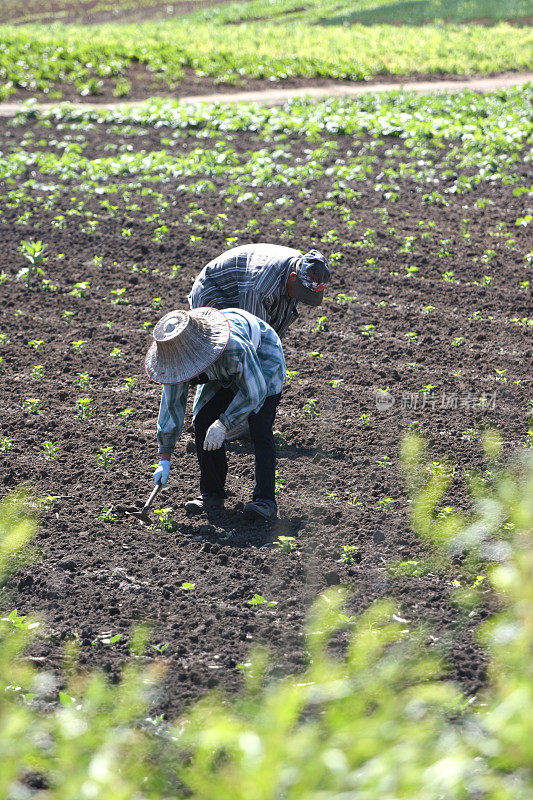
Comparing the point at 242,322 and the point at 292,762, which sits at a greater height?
the point at 292,762

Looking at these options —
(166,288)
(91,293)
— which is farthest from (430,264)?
(91,293)

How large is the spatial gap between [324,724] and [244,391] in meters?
1.96

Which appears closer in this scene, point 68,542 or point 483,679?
point 483,679

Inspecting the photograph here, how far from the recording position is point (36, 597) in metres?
4.38

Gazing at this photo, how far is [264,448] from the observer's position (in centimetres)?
497

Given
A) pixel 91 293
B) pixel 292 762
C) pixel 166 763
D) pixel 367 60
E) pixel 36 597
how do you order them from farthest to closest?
pixel 367 60 < pixel 91 293 < pixel 36 597 < pixel 166 763 < pixel 292 762

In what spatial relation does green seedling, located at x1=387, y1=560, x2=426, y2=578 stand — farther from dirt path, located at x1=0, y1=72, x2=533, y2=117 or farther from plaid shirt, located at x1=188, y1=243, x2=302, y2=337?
dirt path, located at x1=0, y1=72, x2=533, y2=117

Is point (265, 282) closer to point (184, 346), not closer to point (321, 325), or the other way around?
point (184, 346)

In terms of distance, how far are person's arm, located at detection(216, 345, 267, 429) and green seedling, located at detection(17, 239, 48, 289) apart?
4700 mm

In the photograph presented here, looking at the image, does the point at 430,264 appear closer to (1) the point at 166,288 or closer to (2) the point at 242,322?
(1) the point at 166,288

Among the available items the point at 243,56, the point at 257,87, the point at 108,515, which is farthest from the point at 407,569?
the point at 243,56

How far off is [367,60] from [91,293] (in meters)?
12.2

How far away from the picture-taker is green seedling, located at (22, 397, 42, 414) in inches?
253

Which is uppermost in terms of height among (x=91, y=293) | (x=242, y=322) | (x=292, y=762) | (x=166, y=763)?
(x=292, y=762)
